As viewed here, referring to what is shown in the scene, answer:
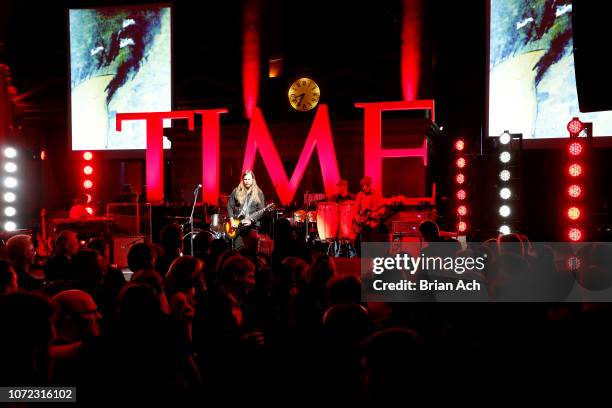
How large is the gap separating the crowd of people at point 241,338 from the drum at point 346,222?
7272 millimetres

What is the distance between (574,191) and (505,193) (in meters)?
1.26

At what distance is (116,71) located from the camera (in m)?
16.9

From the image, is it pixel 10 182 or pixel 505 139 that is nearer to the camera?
pixel 505 139

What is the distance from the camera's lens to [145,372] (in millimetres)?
2652

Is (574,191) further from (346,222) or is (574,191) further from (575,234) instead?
(346,222)

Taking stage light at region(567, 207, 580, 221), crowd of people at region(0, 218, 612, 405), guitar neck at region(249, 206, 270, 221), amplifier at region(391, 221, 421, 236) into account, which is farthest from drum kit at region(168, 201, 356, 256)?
crowd of people at region(0, 218, 612, 405)

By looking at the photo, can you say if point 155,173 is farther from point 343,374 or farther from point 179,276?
point 343,374

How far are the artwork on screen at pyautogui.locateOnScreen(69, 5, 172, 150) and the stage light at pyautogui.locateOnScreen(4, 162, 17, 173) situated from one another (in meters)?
4.52

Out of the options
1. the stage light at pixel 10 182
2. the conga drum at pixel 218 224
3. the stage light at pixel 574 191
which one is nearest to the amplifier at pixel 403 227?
the conga drum at pixel 218 224

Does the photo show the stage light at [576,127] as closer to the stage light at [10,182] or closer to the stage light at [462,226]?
the stage light at [462,226]

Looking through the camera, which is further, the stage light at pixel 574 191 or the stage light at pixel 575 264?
the stage light at pixel 574 191

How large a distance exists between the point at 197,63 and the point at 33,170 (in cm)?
603

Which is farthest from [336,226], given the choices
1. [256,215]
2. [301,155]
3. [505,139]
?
[505,139]

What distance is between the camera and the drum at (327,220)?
11.8m
